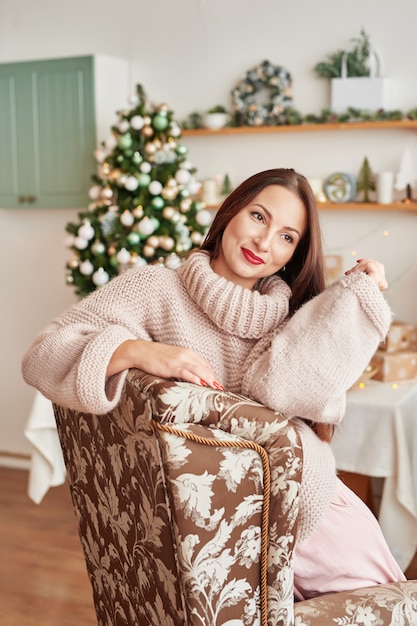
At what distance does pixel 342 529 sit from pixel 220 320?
0.48m

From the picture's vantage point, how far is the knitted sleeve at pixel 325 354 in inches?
59.7

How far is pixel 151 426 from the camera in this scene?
1.25 m

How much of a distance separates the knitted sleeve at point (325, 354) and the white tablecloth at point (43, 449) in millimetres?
2246

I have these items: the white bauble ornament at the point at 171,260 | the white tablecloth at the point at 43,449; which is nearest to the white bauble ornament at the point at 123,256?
the white bauble ornament at the point at 171,260

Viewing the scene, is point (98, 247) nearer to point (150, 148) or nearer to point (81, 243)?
point (81, 243)

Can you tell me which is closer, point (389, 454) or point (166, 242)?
point (389, 454)

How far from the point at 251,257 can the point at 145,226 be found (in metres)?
2.05

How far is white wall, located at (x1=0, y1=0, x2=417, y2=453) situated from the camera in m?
3.94

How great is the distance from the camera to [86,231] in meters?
3.85

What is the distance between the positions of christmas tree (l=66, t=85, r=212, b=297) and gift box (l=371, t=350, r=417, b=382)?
1043mm

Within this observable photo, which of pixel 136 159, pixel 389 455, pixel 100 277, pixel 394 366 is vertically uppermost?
pixel 136 159

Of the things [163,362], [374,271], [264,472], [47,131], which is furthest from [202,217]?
[264,472]

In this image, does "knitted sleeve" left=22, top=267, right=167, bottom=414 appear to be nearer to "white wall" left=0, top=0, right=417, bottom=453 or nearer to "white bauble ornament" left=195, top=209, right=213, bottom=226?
"white bauble ornament" left=195, top=209, right=213, bottom=226

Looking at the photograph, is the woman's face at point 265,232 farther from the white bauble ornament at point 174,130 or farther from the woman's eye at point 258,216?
the white bauble ornament at point 174,130
